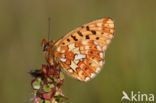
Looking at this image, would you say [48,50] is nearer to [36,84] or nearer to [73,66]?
[73,66]

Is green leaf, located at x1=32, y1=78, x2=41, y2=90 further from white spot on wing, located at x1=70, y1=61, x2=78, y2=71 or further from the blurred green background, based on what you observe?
the blurred green background

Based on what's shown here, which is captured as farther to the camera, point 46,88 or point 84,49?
point 84,49

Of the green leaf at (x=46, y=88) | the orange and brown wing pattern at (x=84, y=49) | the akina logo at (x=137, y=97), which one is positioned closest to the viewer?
the green leaf at (x=46, y=88)

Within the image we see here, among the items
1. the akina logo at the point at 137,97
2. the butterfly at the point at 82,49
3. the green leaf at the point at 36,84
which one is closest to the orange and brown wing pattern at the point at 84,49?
the butterfly at the point at 82,49

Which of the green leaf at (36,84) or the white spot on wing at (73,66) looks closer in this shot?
the green leaf at (36,84)

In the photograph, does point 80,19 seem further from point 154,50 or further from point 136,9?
point 154,50

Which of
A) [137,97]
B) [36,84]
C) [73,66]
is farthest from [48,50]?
[137,97]

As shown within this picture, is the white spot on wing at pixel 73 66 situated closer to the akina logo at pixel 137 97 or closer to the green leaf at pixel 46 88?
the green leaf at pixel 46 88

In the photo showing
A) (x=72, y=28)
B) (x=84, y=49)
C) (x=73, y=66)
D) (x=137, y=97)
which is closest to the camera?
(x=73, y=66)
